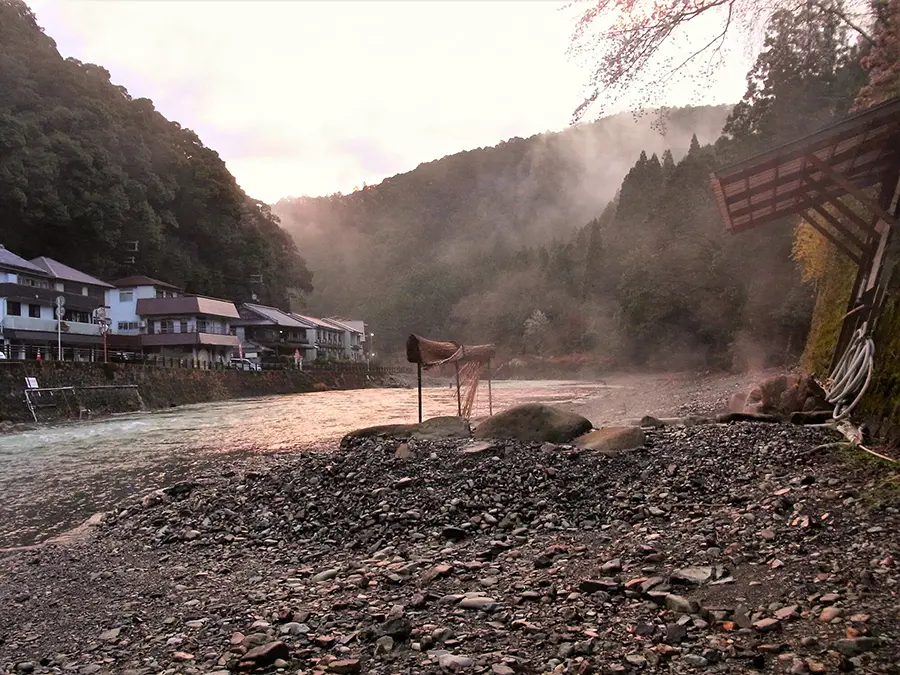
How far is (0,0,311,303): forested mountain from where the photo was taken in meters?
49.0

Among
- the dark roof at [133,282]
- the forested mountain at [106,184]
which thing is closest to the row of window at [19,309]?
the forested mountain at [106,184]

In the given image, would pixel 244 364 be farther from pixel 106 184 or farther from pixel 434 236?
pixel 434 236

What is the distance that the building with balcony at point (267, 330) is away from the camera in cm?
6956

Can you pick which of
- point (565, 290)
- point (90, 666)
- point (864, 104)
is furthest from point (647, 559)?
point (565, 290)

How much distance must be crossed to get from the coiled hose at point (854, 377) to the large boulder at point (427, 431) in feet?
18.3

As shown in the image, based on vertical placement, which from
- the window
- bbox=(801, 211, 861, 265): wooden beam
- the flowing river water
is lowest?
the flowing river water

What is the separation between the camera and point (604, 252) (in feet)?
275

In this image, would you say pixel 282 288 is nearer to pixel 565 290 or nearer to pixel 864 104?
pixel 565 290

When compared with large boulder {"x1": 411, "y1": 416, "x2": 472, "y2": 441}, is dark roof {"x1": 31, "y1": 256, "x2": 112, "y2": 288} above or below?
above

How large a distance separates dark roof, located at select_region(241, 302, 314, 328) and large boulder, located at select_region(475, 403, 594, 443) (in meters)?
63.7

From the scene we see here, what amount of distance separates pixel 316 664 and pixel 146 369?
135ft

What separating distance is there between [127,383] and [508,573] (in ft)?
127

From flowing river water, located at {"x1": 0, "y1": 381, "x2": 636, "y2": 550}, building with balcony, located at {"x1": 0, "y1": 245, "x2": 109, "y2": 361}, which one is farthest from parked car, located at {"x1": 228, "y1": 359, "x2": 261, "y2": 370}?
flowing river water, located at {"x1": 0, "y1": 381, "x2": 636, "y2": 550}

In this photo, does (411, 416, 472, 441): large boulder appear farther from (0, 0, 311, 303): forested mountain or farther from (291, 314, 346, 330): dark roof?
(291, 314, 346, 330): dark roof
